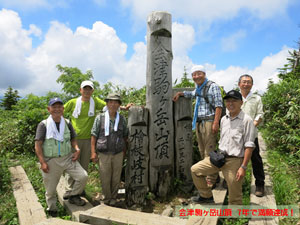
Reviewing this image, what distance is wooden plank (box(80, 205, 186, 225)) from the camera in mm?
3117

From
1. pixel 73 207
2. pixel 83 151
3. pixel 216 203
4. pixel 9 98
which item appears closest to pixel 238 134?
pixel 216 203

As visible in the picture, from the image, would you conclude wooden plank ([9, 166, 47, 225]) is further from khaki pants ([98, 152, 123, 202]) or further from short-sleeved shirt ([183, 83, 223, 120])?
short-sleeved shirt ([183, 83, 223, 120])

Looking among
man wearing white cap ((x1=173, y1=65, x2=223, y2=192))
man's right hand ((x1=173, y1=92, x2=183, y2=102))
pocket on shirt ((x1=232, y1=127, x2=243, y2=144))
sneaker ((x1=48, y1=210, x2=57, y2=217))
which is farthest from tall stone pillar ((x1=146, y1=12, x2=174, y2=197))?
sneaker ((x1=48, y1=210, x2=57, y2=217))

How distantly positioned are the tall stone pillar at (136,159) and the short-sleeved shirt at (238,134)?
1665 mm

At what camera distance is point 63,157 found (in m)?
3.66

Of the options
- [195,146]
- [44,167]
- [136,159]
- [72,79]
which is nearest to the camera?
[44,167]

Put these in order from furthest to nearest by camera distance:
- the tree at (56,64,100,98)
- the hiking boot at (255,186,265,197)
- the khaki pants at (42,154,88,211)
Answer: the tree at (56,64,100,98), the hiking boot at (255,186,265,197), the khaki pants at (42,154,88,211)

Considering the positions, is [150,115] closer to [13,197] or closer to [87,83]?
[87,83]

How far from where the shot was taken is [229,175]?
3.16 meters

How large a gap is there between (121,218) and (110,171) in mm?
933

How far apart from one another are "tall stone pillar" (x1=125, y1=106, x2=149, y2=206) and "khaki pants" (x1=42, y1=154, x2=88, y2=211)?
919 mm

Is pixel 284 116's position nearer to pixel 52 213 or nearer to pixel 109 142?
pixel 109 142

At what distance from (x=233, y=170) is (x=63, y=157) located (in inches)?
107

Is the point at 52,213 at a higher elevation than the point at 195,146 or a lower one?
lower
